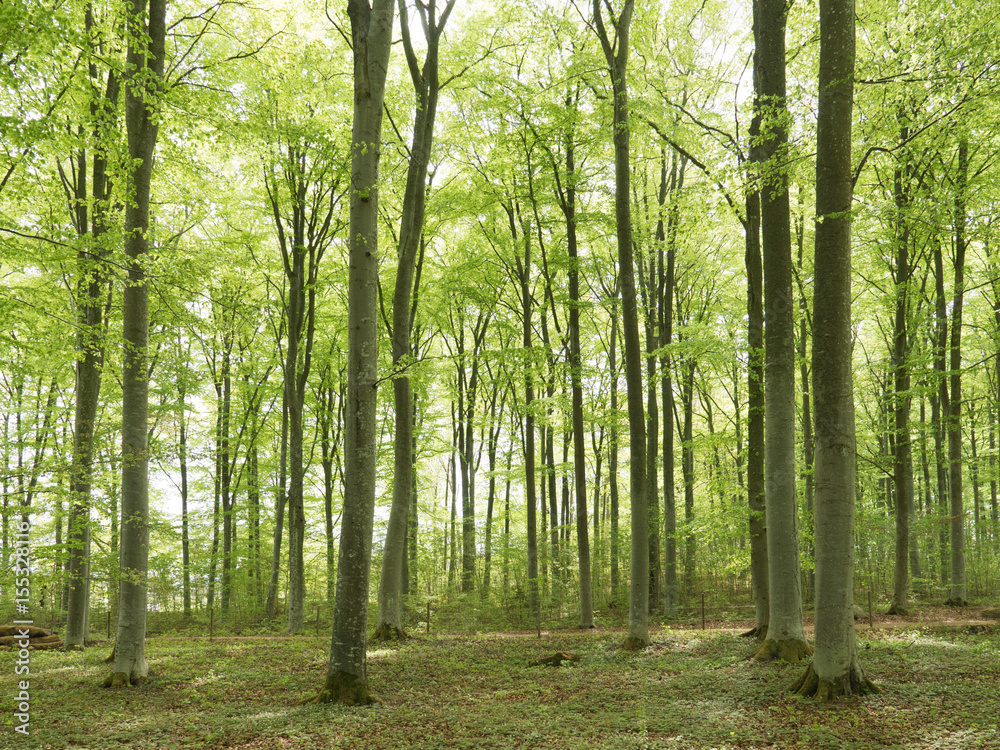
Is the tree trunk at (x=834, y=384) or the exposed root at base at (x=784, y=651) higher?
the tree trunk at (x=834, y=384)

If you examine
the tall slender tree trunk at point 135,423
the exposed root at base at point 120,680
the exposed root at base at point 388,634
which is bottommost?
Result: the exposed root at base at point 388,634

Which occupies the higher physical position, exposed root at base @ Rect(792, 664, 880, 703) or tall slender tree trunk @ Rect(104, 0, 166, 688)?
tall slender tree trunk @ Rect(104, 0, 166, 688)

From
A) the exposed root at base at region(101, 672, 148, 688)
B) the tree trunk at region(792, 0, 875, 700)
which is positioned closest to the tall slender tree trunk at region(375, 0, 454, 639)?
the exposed root at base at region(101, 672, 148, 688)

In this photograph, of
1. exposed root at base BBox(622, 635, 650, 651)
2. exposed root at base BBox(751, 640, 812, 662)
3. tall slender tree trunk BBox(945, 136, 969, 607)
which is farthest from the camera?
tall slender tree trunk BBox(945, 136, 969, 607)

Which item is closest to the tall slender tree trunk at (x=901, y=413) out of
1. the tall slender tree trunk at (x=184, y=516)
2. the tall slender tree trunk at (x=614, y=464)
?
the tall slender tree trunk at (x=614, y=464)

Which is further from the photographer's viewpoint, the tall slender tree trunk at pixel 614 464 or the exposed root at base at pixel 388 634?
the tall slender tree trunk at pixel 614 464

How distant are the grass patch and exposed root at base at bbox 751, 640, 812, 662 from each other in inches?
8.9

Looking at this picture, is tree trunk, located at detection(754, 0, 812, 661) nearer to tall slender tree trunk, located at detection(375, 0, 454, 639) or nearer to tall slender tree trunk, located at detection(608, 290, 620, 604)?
tall slender tree trunk, located at detection(375, 0, 454, 639)

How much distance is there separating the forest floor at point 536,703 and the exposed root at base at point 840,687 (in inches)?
4.1

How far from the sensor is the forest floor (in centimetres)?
488

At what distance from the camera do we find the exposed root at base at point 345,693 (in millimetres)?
6137

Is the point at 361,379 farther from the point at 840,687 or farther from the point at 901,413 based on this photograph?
the point at 901,413

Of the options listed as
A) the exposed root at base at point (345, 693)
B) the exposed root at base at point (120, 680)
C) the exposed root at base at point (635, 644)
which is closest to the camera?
the exposed root at base at point (345, 693)

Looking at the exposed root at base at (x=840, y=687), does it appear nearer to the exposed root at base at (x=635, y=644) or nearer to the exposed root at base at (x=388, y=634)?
the exposed root at base at (x=635, y=644)
